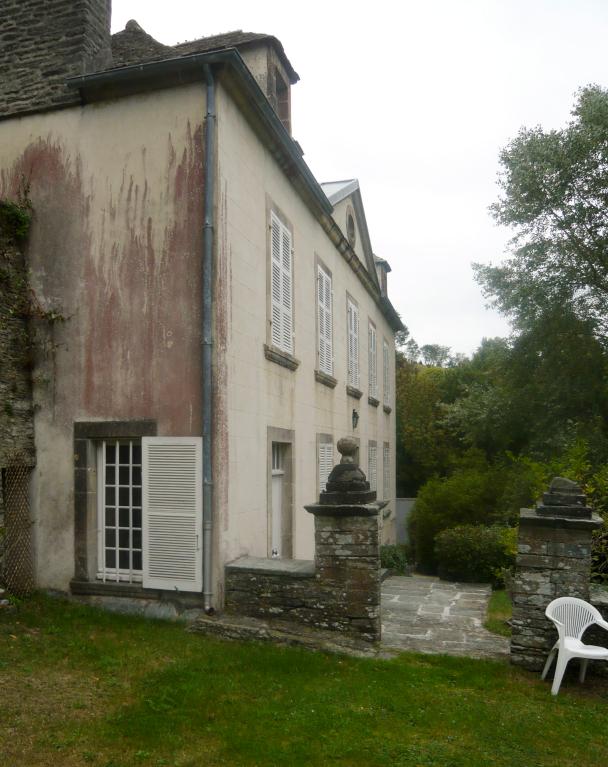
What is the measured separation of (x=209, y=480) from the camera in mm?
7441

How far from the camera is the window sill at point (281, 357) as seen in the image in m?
9.23

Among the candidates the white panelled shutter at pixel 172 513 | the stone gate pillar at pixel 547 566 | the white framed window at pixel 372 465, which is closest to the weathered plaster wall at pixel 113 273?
the white panelled shutter at pixel 172 513

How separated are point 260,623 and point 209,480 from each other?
157 cm

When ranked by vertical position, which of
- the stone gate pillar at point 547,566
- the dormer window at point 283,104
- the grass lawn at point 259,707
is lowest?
the grass lawn at point 259,707

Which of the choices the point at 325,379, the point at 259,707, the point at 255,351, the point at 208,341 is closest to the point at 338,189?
the point at 325,379

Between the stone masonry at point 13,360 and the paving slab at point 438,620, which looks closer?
the paving slab at point 438,620

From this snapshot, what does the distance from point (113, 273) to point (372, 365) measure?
11.0m

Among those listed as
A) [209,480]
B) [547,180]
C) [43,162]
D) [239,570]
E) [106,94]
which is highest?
[547,180]

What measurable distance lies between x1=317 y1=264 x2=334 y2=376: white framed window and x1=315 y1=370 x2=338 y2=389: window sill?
9 centimetres

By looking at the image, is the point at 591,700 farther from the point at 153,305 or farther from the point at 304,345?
the point at 304,345

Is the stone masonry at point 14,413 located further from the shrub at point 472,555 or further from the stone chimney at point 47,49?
the shrub at point 472,555

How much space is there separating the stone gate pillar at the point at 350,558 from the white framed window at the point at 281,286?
123 inches

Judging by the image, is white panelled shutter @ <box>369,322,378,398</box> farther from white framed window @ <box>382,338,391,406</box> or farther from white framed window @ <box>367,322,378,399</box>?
white framed window @ <box>382,338,391,406</box>

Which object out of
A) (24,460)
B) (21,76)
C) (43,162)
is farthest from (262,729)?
(21,76)
